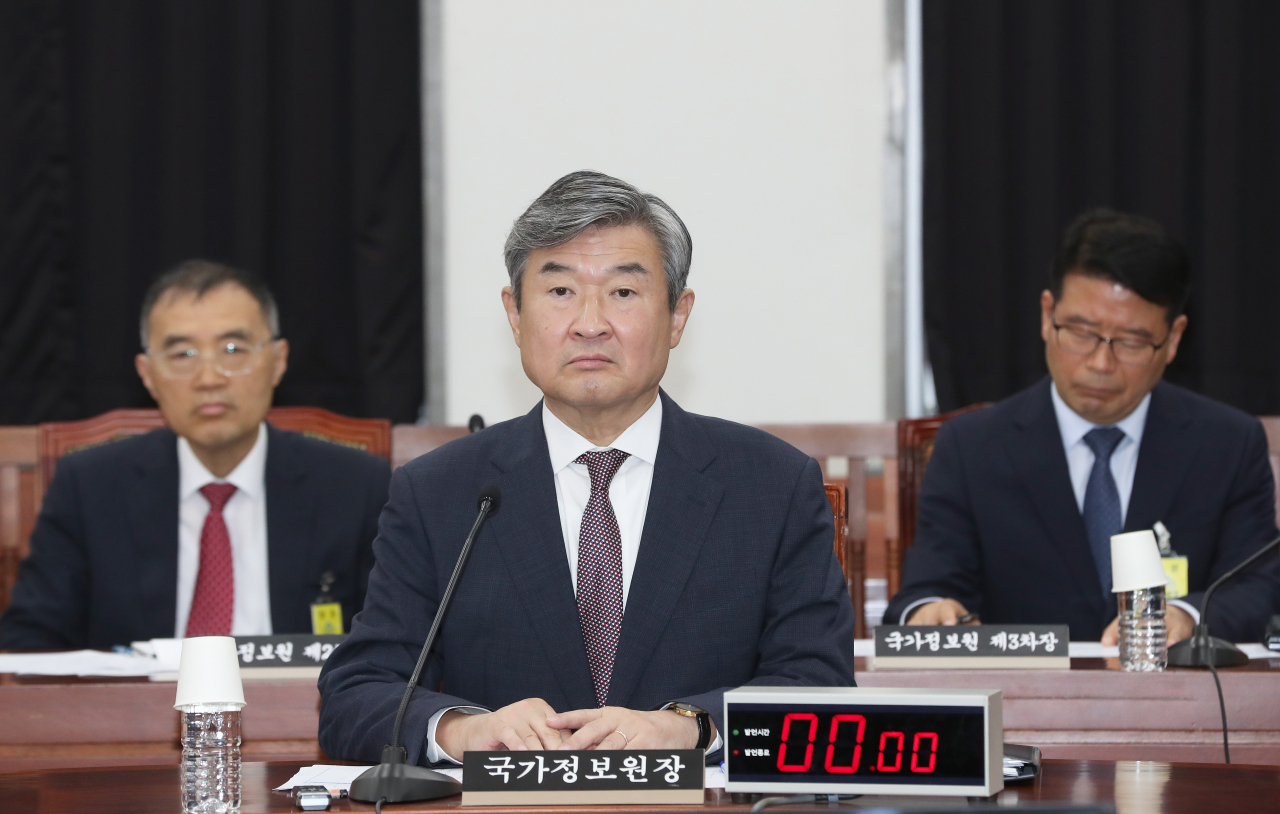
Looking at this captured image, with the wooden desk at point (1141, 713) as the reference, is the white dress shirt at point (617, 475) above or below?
above

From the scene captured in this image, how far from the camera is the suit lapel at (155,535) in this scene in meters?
2.87

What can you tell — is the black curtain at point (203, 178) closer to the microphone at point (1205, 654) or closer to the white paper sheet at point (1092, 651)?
the white paper sheet at point (1092, 651)

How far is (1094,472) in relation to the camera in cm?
289

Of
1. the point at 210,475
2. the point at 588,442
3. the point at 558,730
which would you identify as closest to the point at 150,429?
the point at 210,475

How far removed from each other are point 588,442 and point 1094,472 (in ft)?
4.75

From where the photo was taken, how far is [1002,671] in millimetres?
2111

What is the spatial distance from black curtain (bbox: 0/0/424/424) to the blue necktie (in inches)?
85.6

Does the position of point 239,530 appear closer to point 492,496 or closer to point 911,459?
point 492,496

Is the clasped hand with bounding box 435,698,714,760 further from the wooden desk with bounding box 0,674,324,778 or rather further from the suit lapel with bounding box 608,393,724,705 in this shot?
the wooden desk with bounding box 0,674,324,778

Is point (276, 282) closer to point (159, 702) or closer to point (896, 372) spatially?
point (896, 372)

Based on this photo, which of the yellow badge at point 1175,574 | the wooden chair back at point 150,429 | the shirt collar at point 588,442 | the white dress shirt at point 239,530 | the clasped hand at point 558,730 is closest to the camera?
the clasped hand at point 558,730

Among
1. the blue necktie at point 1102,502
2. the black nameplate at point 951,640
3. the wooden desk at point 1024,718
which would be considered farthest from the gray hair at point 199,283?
the blue necktie at point 1102,502

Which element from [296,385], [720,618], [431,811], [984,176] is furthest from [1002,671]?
[296,385]

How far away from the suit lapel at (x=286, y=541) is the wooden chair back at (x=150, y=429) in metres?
0.28
